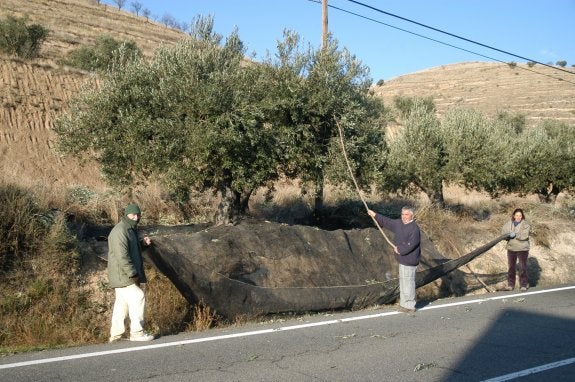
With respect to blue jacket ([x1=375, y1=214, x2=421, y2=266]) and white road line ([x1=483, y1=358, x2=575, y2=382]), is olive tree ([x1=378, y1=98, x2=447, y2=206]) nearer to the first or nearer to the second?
blue jacket ([x1=375, y1=214, x2=421, y2=266])

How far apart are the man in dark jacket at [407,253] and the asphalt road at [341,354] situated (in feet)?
1.49

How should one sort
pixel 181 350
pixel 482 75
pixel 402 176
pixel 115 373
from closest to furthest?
1. pixel 115 373
2. pixel 181 350
3. pixel 402 176
4. pixel 482 75

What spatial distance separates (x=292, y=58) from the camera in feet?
46.1

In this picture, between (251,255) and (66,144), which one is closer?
(251,255)

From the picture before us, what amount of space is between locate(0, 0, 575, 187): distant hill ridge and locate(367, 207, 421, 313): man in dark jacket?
828cm

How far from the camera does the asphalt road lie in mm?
6000

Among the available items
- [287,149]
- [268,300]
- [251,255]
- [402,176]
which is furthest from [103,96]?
[402,176]

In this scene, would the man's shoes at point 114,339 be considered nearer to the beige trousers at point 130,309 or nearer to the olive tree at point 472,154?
the beige trousers at point 130,309

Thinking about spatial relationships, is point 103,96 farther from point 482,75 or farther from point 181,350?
point 482,75

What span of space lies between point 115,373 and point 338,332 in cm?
340

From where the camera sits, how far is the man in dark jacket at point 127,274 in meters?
7.21

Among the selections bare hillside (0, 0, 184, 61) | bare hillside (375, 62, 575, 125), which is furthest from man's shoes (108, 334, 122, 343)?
bare hillside (375, 62, 575, 125)

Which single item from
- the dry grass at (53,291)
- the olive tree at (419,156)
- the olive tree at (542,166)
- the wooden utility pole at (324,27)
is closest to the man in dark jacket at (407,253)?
the dry grass at (53,291)

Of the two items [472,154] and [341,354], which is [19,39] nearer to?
[472,154]
